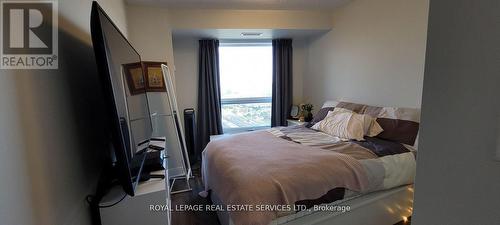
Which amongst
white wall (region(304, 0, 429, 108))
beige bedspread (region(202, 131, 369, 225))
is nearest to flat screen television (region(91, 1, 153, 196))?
beige bedspread (region(202, 131, 369, 225))

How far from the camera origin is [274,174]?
1604mm

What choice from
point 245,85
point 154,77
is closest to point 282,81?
point 245,85

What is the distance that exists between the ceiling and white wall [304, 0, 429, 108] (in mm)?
361

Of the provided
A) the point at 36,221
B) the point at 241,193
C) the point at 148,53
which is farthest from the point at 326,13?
the point at 36,221

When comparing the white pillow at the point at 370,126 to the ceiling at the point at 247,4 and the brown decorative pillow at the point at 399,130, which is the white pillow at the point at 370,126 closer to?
the brown decorative pillow at the point at 399,130

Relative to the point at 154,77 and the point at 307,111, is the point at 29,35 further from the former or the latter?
the point at 307,111

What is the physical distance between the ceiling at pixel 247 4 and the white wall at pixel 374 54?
36cm

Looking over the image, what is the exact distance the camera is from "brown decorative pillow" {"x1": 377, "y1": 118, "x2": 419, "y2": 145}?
217cm

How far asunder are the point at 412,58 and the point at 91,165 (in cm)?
289

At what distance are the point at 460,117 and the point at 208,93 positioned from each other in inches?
137

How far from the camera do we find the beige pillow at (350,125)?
8.04 feet

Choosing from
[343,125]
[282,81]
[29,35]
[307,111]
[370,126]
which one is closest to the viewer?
[29,35]

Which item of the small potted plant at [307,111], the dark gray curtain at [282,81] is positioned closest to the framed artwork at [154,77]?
the dark gray curtain at [282,81]

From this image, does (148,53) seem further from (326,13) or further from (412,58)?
(412,58)
